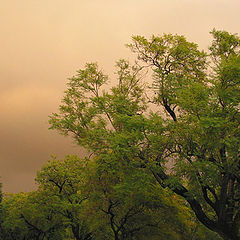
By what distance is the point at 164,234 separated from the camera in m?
25.1

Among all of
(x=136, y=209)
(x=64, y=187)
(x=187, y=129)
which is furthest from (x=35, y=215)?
(x=187, y=129)

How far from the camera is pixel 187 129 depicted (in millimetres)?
17766

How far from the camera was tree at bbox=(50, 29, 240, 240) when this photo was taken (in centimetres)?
1686

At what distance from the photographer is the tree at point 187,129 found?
1686 centimetres

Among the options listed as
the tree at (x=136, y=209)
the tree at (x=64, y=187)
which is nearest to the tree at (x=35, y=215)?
the tree at (x=64, y=187)

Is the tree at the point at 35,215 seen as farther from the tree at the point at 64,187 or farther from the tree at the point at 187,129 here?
the tree at the point at 187,129

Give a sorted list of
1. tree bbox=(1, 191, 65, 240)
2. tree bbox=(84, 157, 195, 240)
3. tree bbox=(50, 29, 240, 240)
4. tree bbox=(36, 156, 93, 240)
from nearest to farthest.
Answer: tree bbox=(50, 29, 240, 240) < tree bbox=(84, 157, 195, 240) < tree bbox=(36, 156, 93, 240) < tree bbox=(1, 191, 65, 240)

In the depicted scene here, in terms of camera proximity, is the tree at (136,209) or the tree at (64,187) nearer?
the tree at (136,209)

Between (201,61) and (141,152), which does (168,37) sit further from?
(141,152)

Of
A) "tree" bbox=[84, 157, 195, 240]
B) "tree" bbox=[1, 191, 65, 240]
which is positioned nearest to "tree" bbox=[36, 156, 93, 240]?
"tree" bbox=[1, 191, 65, 240]

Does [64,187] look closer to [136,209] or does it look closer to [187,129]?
[136,209]

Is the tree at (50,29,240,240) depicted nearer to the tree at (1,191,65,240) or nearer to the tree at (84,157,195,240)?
the tree at (84,157,195,240)

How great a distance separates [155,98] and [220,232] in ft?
36.1

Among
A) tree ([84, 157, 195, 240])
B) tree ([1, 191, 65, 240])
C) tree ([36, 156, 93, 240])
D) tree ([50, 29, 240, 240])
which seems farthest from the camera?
tree ([1, 191, 65, 240])
